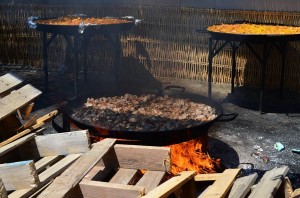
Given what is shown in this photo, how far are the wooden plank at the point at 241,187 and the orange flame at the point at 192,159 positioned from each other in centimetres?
171

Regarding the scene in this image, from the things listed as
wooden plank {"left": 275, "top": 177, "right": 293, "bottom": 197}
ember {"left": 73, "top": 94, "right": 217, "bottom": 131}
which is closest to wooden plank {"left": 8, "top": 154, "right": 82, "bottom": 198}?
ember {"left": 73, "top": 94, "right": 217, "bottom": 131}

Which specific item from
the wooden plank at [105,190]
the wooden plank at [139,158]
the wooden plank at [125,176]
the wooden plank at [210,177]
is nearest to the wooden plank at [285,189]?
the wooden plank at [210,177]

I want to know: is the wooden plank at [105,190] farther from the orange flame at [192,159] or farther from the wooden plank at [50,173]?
the orange flame at [192,159]

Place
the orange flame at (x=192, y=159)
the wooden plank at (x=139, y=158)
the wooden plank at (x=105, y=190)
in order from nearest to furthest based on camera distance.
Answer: the wooden plank at (x=105, y=190)
the wooden plank at (x=139, y=158)
the orange flame at (x=192, y=159)

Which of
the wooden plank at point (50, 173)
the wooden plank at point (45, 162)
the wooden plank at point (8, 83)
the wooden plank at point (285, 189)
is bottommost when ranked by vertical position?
the wooden plank at point (285, 189)

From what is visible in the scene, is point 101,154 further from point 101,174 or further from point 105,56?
point 105,56

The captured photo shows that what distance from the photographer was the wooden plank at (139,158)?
4.34 meters

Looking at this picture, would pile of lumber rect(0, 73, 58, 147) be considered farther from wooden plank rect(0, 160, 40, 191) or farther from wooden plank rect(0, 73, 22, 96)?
wooden plank rect(0, 160, 40, 191)

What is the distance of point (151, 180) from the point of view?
421 cm

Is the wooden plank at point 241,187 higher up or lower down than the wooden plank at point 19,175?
lower down

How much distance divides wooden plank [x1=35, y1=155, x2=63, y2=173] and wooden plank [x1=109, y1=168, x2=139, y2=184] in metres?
0.74

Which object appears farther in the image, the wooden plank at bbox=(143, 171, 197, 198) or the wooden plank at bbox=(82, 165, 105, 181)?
the wooden plank at bbox=(82, 165, 105, 181)

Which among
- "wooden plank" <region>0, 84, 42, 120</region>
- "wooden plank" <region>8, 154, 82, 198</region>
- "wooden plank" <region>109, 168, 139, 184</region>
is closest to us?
"wooden plank" <region>8, 154, 82, 198</region>

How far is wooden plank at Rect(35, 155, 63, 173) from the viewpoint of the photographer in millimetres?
4440
